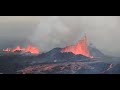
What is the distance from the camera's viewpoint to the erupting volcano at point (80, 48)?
3.70m

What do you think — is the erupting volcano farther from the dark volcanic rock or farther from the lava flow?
the lava flow

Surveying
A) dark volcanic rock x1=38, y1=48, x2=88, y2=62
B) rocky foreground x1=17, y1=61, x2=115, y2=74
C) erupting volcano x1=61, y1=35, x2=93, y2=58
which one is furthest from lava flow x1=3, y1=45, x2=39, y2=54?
erupting volcano x1=61, y1=35, x2=93, y2=58

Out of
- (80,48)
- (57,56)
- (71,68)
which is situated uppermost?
(80,48)

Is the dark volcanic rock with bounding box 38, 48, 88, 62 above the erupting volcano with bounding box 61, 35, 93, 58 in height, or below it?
below

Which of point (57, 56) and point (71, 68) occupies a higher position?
point (57, 56)

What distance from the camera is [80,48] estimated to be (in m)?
3.76

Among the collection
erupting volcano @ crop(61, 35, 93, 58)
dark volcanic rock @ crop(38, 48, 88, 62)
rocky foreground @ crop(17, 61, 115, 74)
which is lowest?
rocky foreground @ crop(17, 61, 115, 74)

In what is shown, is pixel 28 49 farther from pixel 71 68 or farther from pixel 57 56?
pixel 71 68

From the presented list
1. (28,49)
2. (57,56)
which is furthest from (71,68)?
(28,49)

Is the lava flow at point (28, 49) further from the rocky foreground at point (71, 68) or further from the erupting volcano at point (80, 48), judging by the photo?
the erupting volcano at point (80, 48)

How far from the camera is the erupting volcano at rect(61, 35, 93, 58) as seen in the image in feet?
12.1

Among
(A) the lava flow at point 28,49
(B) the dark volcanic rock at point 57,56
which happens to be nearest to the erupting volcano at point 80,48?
(B) the dark volcanic rock at point 57,56
